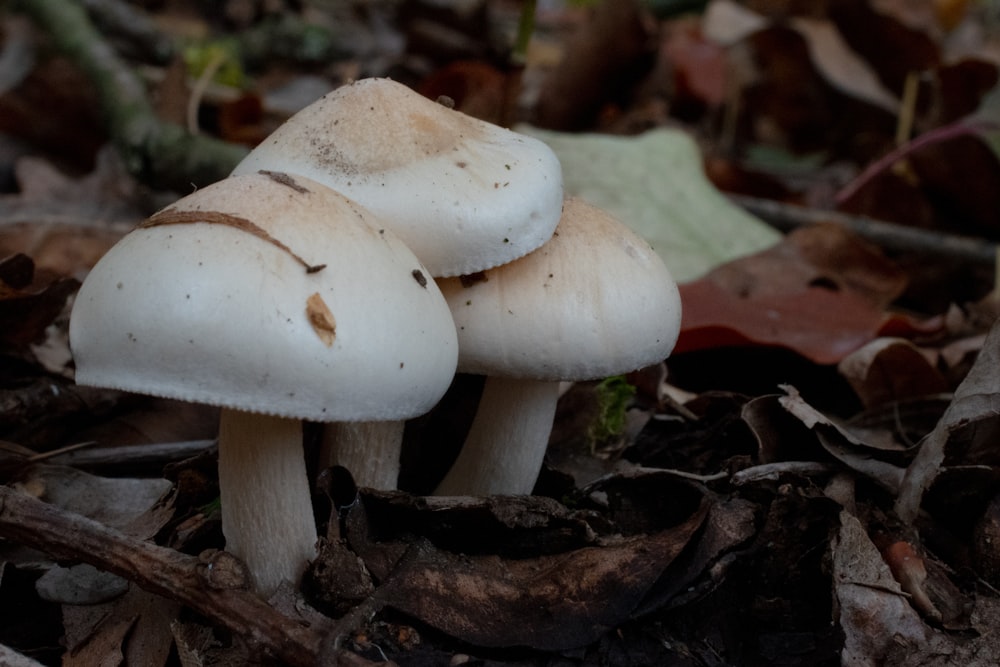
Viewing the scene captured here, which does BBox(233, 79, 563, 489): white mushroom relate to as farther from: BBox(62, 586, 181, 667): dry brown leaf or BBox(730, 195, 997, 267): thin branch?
BBox(730, 195, 997, 267): thin branch

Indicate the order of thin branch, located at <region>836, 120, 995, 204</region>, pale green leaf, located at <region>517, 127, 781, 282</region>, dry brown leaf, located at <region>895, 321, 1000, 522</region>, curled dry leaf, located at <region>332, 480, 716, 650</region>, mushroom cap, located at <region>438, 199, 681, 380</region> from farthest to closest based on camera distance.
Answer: thin branch, located at <region>836, 120, 995, 204</region>
pale green leaf, located at <region>517, 127, 781, 282</region>
dry brown leaf, located at <region>895, 321, 1000, 522</region>
mushroom cap, located at <region>438, 199, 681, 380</region>
curled dry leaf, located at <region>332, 480, 716, 650</region>

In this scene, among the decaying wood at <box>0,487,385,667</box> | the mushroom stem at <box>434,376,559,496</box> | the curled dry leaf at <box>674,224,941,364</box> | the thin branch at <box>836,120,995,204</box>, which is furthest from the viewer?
the thin branch at <box>836,120,995,204</box>

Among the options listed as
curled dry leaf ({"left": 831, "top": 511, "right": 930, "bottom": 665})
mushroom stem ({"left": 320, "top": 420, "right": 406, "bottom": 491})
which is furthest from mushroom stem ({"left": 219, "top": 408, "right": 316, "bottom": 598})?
curled dry leaf ({"left": 831, "top": 511, "right": 930, "bottom": 665})

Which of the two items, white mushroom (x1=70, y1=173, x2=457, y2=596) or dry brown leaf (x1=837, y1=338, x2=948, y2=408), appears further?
dry brown leaf (x1=837, y1=338, x2=948, y2=408)

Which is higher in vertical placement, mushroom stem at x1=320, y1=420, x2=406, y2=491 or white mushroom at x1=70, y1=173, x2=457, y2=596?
white mushroom at x1=70, y1=173, x2=457, y2=596

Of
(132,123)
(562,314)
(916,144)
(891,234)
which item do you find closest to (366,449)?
(562,314)

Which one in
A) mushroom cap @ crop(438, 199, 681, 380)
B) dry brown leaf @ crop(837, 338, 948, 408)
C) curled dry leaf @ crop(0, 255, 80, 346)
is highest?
mushroom cap @ crop(438, 199, 681, 380)

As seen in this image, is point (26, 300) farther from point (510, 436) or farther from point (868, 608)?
point (868, 608)
